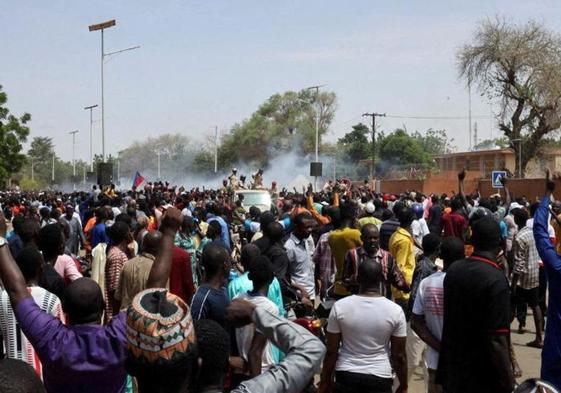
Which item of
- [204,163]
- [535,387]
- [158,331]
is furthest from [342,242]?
[204,163]

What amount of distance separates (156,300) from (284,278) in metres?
5.23

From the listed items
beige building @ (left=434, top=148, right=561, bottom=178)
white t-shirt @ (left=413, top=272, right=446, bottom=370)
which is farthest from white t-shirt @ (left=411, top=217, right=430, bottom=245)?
beige building @ (left=434, top=148, right=561, bottom=178)

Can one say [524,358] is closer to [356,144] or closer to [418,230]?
[418,230]

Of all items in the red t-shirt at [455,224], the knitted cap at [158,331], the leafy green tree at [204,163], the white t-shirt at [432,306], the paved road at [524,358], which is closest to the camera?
the knitted cap at [158,331]

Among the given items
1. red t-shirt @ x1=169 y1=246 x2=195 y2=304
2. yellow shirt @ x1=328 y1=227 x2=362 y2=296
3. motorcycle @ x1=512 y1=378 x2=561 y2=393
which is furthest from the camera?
yellow shirt @ x1=328 y1=227 x2=362 y2=296

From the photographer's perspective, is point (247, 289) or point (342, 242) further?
point (342, 242)

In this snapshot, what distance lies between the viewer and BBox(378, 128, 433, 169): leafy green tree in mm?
85125

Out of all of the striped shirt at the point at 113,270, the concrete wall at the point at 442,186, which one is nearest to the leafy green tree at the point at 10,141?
the concrete wall at the point at 442,186

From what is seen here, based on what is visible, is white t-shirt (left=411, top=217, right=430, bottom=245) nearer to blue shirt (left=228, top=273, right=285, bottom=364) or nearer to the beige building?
blue shirt (left=228, top=273, right=285, bottom=364)

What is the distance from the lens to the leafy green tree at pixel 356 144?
87.9 m

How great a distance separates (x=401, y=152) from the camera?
8619 centimetres

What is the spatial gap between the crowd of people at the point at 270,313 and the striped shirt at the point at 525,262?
2cm

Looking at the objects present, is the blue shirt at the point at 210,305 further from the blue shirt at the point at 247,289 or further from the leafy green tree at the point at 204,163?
the leafy green tree at the point at 204,163

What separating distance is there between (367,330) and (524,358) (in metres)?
5.28
